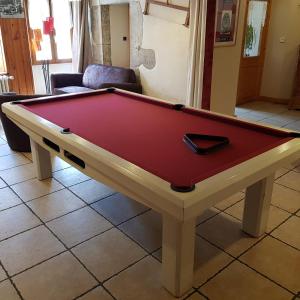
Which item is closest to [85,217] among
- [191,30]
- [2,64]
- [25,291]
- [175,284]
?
[25,291]

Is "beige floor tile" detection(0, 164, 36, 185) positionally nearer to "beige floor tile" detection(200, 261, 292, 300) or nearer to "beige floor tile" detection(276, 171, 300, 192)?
"beige floor tile" detection(200, 261, 292, 300)

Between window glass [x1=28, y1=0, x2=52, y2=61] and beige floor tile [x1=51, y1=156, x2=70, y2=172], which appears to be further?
window glass [x1=28, y1=0, x2=52, y2=61]

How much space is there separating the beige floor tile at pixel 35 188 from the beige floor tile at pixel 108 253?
0.86 metres

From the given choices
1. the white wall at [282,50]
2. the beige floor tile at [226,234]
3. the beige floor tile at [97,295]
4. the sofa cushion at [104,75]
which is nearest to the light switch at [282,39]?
the white wall at [282,50]

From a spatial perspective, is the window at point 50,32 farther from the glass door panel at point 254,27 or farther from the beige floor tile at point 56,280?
the beige floor tile at point 56,280

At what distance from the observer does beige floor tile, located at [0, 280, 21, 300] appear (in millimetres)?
1757

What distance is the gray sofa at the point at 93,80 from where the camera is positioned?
4.97 metres

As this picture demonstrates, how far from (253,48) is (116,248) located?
17.0ft

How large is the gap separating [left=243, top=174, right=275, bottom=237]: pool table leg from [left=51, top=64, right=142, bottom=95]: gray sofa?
2.91m

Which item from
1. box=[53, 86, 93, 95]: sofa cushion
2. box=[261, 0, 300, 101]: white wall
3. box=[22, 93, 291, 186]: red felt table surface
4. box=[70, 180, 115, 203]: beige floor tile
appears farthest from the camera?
box=[261, 0, 300, 101]: white wall

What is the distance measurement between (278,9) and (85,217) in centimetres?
532

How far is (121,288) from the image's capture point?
1816mm

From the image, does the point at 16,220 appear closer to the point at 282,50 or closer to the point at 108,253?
the point at 108,253

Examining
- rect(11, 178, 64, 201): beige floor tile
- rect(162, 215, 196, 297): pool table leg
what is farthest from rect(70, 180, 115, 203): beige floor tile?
rect(162, 215, 196, 297): pool table leg
